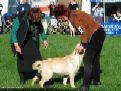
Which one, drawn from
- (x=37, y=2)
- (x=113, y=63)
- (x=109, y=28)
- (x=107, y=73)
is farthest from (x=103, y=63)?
(x=37, y=2)

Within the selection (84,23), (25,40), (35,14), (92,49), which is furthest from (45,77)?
(84,23)

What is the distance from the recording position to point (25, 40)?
1130 centimetres

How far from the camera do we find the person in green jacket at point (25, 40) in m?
11.1

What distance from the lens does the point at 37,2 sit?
29641mm

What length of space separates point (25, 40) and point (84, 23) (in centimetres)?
188

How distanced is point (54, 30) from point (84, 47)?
1661 cm

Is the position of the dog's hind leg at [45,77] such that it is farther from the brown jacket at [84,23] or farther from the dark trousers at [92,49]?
the brown jacket at [84,23]

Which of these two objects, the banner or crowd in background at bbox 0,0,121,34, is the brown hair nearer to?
the banner

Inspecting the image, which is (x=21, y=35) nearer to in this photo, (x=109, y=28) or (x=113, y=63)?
(x=113, y=63)

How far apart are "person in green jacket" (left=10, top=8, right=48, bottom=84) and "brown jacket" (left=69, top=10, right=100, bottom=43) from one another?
1.24 meters

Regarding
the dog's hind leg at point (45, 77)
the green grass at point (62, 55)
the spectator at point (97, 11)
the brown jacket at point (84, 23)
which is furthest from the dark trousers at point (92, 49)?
the spectator at point (97, 11)

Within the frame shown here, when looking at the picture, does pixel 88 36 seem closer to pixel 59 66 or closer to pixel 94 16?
pixel 59 66

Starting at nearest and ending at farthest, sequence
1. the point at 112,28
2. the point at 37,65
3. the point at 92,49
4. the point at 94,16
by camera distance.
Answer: the point at 92,49 → the point at 37,65 → the point at 112,28 → the point at 94,16

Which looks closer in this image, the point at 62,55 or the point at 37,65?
the point at 37,65
